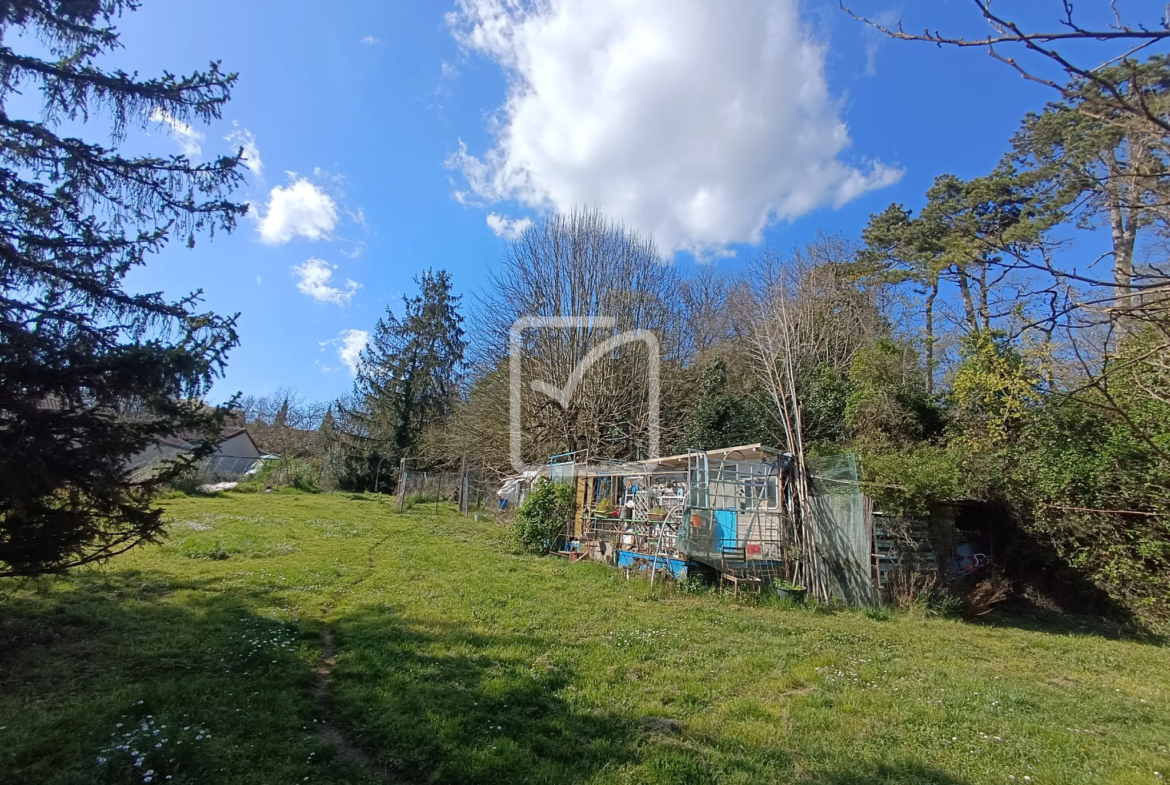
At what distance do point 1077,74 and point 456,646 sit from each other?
5.89 meters

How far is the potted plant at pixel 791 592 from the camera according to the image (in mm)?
8922

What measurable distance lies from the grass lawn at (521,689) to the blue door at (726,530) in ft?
5.42

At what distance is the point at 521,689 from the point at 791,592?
20.3 ft

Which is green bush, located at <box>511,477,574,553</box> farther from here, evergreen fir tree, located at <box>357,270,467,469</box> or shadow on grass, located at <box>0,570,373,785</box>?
evergreen fir tree, located at <box>357,270,467,469</box>

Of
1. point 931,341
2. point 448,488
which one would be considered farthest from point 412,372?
point 931,341

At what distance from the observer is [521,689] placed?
14.4ft

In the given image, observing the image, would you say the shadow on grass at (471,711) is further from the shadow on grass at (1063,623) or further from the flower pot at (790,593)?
the shadow on grass at (1063,623)

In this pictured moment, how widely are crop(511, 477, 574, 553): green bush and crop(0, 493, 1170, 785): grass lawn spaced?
14.3ft

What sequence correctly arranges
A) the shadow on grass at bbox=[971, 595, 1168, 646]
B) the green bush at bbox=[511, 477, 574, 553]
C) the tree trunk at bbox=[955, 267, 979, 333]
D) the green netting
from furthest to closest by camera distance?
the green bush at bbox=[511, 477, 574, 553]
the green netting
the shadow on grass at bbox=[971, 595, 1168, 646]
the tree trunk at bbox=[955, 267, 979, 333]

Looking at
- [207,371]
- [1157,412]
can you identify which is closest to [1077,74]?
[207,371]

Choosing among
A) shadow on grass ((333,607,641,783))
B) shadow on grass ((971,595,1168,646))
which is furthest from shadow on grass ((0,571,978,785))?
shadow on grass ((971,595,1168,646))

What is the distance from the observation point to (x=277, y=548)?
32.5 ft

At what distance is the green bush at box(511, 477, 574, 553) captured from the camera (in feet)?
41.4

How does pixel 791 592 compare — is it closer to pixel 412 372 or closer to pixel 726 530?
pixel 726 530
